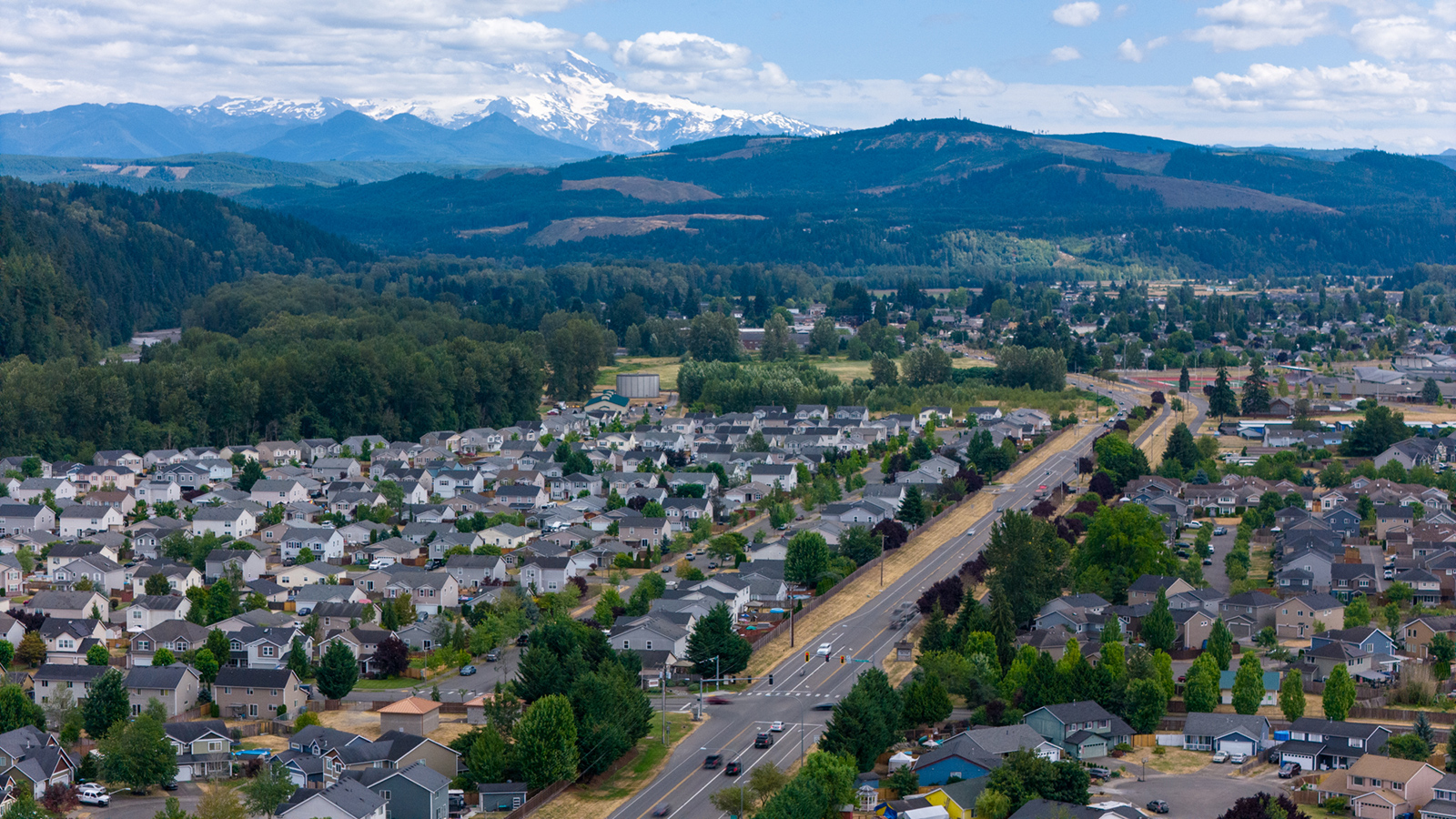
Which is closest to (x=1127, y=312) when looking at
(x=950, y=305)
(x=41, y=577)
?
(x=950, y=305)

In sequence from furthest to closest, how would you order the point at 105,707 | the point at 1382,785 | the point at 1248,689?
the point at 1248,689 → the point at 105,707 → the point at 1382,785

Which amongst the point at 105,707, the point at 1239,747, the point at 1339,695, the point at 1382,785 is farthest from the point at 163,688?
the point at 1339,695

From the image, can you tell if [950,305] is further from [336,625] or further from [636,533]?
[336,625]

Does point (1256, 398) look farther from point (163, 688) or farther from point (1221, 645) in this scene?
point (163, 688)

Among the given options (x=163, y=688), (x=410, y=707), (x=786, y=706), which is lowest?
(x=163, y=688)

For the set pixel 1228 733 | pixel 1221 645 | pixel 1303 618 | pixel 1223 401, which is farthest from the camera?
pixel 1223 401

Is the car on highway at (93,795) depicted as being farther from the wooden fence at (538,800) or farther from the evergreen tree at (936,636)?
the evergreen tree at (936,636)

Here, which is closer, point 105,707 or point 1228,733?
point 1228,733

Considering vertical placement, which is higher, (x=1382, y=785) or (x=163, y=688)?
(x=1382, y=785)
